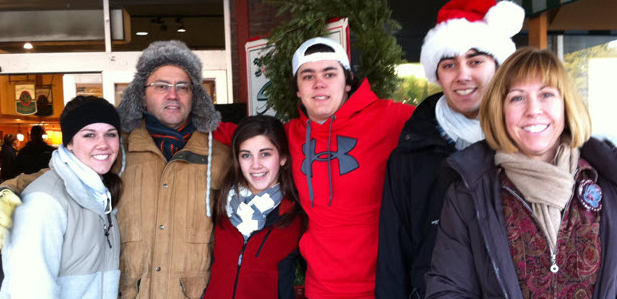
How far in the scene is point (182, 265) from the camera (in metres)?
2.52

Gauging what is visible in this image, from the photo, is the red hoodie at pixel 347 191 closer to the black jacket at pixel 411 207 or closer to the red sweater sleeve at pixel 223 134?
the black jacket at pixel 411 207

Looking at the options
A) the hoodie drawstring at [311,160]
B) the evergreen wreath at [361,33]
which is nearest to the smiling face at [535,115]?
the hoodie drawstring at [311,160]

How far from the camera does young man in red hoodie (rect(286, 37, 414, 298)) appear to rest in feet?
7.63

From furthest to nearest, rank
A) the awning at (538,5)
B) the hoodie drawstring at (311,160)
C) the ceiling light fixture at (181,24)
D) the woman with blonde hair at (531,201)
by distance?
the ceiling light fixture at (181,24) → the awning at (538,5) → the hoodie drawstring at (311,160) → the woman with blonde hair at (531,201)

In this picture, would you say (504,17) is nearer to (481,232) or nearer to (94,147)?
(481,232)

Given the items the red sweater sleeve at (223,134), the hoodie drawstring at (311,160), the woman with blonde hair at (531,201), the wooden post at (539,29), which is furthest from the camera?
the wooden post at (539,29)

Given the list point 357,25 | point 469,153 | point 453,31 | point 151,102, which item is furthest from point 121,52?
point 469,153

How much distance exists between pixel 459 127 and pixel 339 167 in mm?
594

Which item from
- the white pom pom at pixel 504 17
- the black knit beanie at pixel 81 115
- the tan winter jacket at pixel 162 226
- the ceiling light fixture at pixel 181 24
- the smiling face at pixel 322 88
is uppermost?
the ceiling light fixture at pixel 181 24

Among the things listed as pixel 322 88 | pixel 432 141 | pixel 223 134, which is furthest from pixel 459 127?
pixel 223 134

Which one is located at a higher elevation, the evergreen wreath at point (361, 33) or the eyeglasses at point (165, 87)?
the evergreen wreath at point (361, 33)

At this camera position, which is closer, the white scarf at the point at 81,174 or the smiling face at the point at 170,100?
the white scarf at the point at 81,174

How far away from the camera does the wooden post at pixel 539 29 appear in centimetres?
461

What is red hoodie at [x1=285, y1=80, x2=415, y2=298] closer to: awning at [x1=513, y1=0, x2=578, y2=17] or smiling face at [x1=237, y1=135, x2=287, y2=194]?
smiling face at [x1=237, y1=135, x2=287, y2=194]
